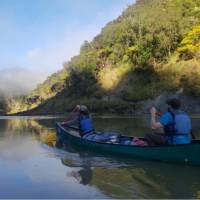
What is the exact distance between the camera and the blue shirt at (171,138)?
12.2m

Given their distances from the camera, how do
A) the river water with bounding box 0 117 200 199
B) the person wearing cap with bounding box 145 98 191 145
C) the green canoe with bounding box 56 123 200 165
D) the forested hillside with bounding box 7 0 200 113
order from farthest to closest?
the forested hillside with bounding box 7 0 200 113
the person wearing cap with bounding box 145 98 191 145
the green canoe with bounding box 56 123 200 165
the river water with bounding box 0 117 200 199

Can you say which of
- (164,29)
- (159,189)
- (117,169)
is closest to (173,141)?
(117,169)

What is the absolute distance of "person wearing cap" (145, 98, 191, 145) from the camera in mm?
12109

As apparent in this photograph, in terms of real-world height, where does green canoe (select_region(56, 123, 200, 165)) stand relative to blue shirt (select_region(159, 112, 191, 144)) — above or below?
below

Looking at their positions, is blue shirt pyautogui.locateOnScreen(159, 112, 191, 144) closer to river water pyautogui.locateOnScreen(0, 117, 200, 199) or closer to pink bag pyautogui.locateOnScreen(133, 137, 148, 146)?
river water pyautogui.locateOnScreen(0, 117, 200, 199)

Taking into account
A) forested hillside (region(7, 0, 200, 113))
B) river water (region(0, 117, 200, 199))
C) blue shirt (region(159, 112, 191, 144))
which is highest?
forested hillside (region(7, 0, 200, 113))

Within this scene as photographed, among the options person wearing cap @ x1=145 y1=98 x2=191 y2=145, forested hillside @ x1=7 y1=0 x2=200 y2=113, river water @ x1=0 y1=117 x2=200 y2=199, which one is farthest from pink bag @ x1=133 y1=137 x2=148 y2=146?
forested hillside @ x1=7 y1=0 x2=200 y2=113

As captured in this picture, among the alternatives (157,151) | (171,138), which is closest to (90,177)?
(157,151)

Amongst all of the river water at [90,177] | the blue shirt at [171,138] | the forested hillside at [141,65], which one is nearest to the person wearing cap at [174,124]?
the blue shirt at [171,138]

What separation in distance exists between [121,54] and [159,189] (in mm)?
63630

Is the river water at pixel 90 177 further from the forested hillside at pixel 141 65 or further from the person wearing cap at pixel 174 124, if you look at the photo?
the forested hillside at pixel 141 65

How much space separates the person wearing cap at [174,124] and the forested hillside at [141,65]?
132 feet

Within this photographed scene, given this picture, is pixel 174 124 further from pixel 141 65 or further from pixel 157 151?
pixel 141 65

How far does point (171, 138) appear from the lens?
12531 mm
